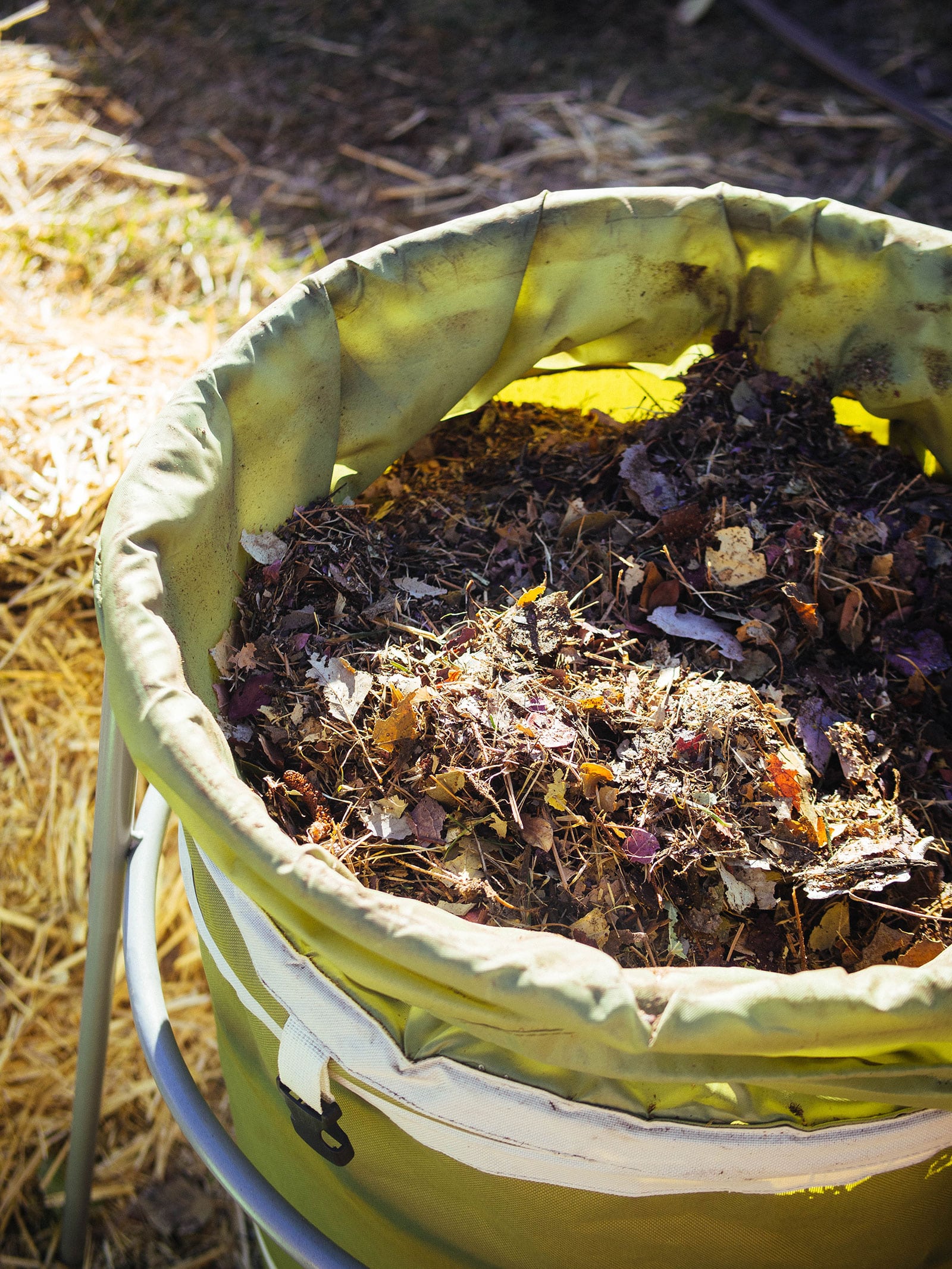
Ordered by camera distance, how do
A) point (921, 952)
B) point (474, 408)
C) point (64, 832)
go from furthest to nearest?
point (64, 832) → point (474, 408) → point (921, 952)

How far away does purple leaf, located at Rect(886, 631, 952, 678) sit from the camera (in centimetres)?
107

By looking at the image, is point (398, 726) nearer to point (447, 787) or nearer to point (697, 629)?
point (447, 787)

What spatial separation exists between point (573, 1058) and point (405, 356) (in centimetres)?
76

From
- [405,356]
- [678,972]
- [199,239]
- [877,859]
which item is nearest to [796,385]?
[405,356]

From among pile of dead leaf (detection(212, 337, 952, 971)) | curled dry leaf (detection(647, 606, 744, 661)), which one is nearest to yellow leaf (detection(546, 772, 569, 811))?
pile of dead leaf (detection(212, 337, 952, 971))

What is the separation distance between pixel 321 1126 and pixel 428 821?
0.92ft

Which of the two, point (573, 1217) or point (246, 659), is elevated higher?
point (246, 659)

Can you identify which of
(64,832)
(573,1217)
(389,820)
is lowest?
(64,832)

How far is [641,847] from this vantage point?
0.89m

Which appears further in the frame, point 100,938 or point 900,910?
point 100,938

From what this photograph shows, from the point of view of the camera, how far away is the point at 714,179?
2621 millimetres

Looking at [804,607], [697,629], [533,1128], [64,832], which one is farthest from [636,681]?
[64,832]

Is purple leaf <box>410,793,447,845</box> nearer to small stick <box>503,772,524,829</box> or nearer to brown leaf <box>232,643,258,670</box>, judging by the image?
small stick <box>503,772,524,829</box>

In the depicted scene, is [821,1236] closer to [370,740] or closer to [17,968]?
[370,740]
